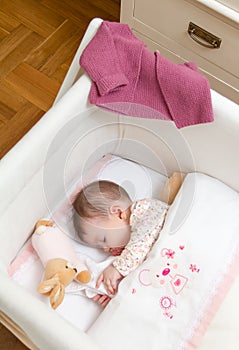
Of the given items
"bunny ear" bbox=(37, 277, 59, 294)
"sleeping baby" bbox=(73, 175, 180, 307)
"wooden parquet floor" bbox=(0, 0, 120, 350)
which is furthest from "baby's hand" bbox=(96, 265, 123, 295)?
"wooden parquet floor" bbox=(0, 0, 120, 350)

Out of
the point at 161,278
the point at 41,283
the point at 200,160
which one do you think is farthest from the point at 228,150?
the point at 41,283

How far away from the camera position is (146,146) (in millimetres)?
1329

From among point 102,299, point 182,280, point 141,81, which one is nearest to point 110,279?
point 102,299

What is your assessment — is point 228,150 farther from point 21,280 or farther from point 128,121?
point 21,280

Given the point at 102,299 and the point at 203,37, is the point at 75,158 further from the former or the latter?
the point at 203,37

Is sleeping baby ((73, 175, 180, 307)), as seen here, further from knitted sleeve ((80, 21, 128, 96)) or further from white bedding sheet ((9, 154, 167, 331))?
knitted sleeve ((80, 21, 128, 96))

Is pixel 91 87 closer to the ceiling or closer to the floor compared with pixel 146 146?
closer to the ceiling

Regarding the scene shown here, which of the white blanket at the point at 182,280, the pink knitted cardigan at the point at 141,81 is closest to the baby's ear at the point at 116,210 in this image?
the white blanket at the point at 182,280

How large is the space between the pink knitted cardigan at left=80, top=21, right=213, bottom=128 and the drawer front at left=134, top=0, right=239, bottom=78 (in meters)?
0.25

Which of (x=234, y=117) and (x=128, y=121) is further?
(x=128, y=121)

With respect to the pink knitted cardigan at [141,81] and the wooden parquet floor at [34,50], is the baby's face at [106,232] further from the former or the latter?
the wooden parquet floor at [34,50]

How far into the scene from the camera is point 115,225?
1.21 meters

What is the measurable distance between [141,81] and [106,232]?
0.33 meters

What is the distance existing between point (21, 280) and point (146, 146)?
16.3 inches
